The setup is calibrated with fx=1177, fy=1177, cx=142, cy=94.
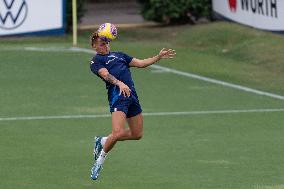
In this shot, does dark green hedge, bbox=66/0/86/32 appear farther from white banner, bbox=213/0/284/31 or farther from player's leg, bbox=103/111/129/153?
player's leg, bbox=103/111/129/153

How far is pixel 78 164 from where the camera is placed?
15266mm

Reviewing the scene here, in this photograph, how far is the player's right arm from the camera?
14156mm

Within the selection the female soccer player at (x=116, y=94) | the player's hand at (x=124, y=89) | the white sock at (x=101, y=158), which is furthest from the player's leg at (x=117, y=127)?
the player's hand at (x=124, y=89)

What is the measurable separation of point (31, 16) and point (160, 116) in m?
10.5

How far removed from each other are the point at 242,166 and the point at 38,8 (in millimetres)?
14804

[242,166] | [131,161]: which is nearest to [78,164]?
[131,161]

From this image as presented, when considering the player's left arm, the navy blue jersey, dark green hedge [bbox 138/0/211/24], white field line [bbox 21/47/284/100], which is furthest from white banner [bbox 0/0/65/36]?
the navy blue jersey

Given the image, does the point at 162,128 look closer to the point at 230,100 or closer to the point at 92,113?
the point at 92,113

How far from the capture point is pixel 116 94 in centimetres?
1441

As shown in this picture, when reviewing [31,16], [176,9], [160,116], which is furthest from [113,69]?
[176,9]

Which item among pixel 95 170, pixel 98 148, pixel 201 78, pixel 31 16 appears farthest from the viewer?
pixel 31 16

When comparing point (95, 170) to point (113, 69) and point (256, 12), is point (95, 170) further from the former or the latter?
point (256, 12)

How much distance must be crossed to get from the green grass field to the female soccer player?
0.38 metres

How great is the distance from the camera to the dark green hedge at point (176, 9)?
32406mm
